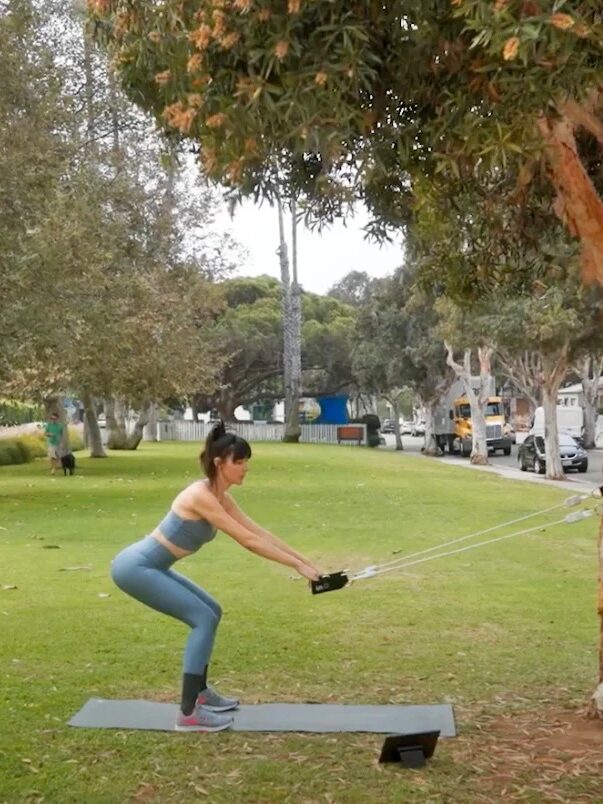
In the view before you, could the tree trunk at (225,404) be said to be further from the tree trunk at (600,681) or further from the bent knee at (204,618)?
the bent knee at (204,618)

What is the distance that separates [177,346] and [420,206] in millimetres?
21242

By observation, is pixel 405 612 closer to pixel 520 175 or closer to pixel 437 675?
pixel 437 675

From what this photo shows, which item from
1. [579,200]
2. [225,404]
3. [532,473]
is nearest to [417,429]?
[225,404]

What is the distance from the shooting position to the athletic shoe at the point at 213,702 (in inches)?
222

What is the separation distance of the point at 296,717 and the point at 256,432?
52.9 meters

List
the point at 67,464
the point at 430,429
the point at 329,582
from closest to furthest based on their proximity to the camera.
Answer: the point at 329,582
the point at 67,464
the point at 430,429

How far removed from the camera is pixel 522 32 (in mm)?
3750

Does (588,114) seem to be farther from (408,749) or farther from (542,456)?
(542,456)

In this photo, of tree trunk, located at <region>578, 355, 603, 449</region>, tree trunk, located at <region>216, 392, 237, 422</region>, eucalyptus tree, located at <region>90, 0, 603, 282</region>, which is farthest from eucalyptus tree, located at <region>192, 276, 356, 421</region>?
eucalyptus tree, located at <region>90, 0, 603, 282</region>

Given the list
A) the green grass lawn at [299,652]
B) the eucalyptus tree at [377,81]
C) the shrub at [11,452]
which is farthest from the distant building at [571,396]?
the eucalyptus tree at [377,81]

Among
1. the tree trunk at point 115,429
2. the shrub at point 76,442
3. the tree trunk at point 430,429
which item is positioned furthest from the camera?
the tree trunk at point 430,429

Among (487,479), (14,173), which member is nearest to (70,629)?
(14,173)

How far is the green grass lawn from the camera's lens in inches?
189

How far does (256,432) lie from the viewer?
5856 centimetres
